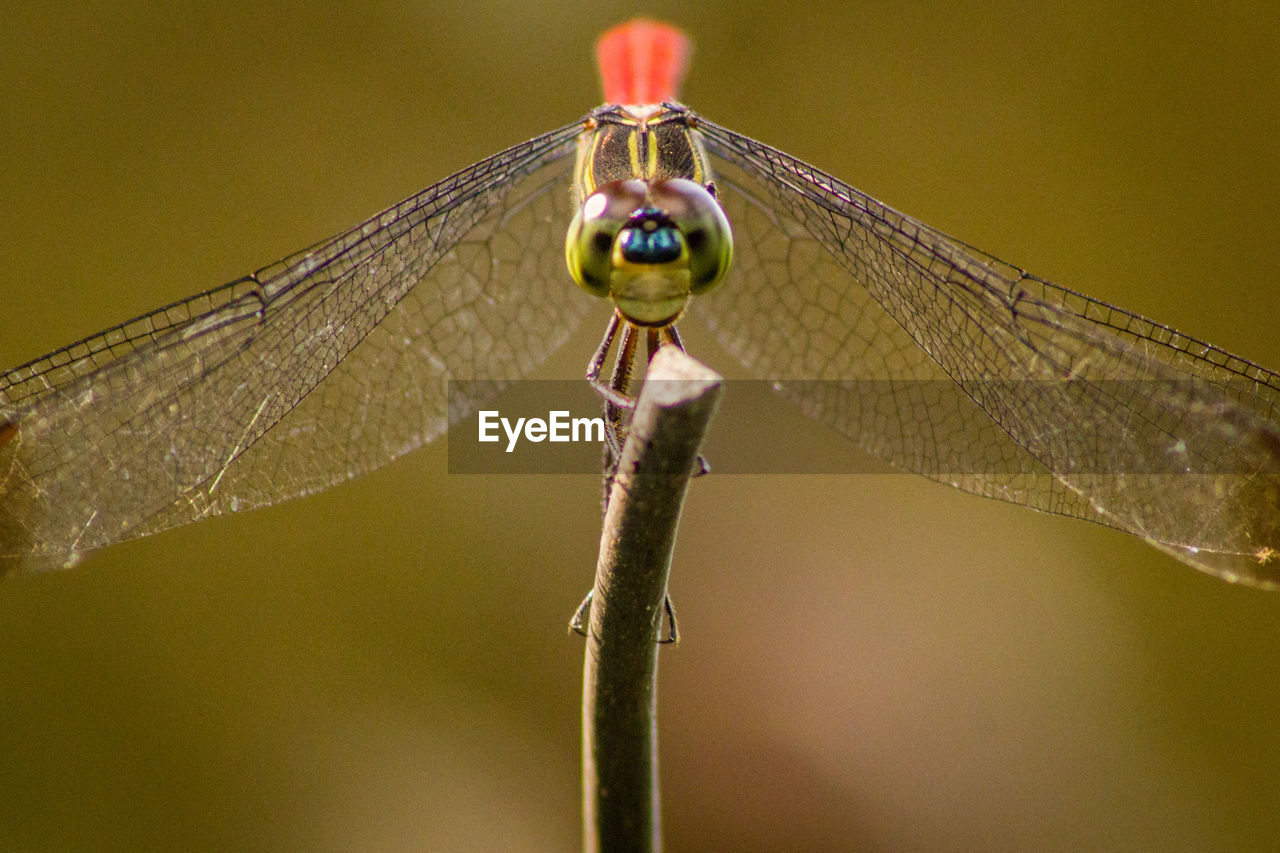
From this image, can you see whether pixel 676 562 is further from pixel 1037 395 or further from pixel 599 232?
pixel 599 232

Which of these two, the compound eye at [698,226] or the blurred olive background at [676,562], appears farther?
the blurred olive background at [676,562]

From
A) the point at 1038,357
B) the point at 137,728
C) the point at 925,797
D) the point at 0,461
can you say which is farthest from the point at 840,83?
the point at 137,728

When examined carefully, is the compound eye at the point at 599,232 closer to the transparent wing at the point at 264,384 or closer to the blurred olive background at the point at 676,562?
the transparent wing at the point at 264,384

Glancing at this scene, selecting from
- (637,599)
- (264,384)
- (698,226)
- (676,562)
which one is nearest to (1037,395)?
(698,226)

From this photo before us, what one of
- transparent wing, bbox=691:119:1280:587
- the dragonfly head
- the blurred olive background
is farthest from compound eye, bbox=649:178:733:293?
the blurred olive background

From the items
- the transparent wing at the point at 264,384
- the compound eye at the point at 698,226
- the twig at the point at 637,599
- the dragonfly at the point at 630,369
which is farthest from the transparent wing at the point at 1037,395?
the twig at the point at 637,599

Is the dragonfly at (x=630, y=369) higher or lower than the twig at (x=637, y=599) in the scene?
higher

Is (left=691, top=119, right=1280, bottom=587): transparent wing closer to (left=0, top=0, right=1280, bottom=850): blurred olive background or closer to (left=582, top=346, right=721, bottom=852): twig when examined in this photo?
(left=582, top=346, right=721, bottom=852): twig
